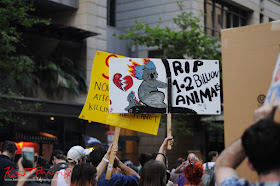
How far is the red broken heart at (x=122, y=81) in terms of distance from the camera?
6332 mm

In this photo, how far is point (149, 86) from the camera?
6.33m

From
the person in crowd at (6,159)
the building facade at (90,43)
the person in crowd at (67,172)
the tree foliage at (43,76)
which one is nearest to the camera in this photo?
the person in crowd at (67,172)

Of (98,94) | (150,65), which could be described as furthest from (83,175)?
(98,94)

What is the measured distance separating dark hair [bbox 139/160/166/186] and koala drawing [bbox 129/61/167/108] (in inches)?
45.1

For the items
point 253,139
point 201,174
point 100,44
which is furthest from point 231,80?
point 100,44

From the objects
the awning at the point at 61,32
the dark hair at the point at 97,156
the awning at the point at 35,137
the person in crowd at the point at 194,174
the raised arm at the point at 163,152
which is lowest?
the awning at the point at 35,137

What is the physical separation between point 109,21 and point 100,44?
6.53 metres

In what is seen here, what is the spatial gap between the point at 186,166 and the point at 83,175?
1367 mm

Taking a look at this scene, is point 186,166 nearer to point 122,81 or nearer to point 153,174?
point 153,174

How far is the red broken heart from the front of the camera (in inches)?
249

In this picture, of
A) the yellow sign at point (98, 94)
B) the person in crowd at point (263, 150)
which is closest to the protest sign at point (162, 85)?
the yellow sign at point (98, 94)

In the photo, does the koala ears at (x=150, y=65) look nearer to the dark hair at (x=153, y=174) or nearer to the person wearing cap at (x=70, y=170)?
the person wearing cap at (x=70, y=170)

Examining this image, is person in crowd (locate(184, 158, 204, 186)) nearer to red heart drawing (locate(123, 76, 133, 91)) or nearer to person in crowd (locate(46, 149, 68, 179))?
red heart drawing (locate(123, 76, 133, 91))

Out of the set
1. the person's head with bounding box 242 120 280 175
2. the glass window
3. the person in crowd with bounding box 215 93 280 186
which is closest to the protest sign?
the person in crowd with bounding box 215 93 280 186
